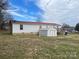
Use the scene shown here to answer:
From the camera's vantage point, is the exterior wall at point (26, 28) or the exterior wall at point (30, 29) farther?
the exterior wall at point (26, 28)

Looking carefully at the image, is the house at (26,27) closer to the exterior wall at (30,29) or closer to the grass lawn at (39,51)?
the exterior wall at (30,29)

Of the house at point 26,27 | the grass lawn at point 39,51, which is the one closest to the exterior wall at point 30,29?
the house at point 26,27

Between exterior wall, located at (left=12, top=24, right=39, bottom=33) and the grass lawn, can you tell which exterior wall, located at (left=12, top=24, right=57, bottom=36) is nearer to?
exterior wall, located at (left=12, top=24, right=39, bottom=33)

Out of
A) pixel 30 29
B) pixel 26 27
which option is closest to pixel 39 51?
pixel 26 27

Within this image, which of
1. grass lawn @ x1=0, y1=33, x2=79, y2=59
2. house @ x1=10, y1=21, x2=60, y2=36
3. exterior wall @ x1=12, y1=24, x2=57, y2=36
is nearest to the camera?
grass lawn @ x1=0, y1=33, x2=79, y2=59

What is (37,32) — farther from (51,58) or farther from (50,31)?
(51,58)

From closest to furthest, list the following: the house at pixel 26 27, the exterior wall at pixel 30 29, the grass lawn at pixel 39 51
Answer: the grass lawn at pixel 39 51
the exterior wall at pixel 30 29
the house at pixel 26 27

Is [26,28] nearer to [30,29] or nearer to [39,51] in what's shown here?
[30,29]

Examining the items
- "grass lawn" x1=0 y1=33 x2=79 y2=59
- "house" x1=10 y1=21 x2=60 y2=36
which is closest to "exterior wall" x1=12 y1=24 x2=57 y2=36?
"house" x1=10 y1=21 x2=60 y2=36

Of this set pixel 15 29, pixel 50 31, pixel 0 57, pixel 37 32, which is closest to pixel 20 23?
pixel 15 29

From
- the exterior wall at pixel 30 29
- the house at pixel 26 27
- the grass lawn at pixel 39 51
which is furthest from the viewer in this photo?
the house at pixel 26 27

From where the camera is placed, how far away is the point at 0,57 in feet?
24.9

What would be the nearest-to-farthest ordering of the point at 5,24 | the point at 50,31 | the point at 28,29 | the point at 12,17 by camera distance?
the point at 50,31 < the point at 28,29 < the point at 12,17 < the point at 5,24

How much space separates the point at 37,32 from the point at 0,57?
21.4 meters
